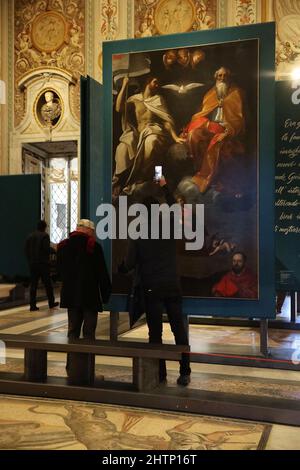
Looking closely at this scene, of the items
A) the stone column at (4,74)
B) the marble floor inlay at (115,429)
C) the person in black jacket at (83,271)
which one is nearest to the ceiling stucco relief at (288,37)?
the stone column at (4,74)

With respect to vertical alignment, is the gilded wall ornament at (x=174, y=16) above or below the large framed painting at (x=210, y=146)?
above

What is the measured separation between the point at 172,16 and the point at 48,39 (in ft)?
10.1

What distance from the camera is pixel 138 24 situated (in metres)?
12.1

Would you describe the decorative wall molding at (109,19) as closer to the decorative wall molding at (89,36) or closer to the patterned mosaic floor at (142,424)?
the decorative wall molding at (89,36)

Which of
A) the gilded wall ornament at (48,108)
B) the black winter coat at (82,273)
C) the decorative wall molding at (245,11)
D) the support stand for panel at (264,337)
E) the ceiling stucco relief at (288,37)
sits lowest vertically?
the support stand for panel at (264,337)

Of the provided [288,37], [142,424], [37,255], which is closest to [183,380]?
[142,424]

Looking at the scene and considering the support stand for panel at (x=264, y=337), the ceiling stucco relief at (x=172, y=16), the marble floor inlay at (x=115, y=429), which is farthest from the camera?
the ceiling stucco relief at (x=172, y=16)

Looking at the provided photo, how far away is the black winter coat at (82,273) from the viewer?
16.9ft

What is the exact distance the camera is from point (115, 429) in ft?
11.7

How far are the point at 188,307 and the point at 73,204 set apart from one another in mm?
8543

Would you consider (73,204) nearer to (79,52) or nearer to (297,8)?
(79,52)

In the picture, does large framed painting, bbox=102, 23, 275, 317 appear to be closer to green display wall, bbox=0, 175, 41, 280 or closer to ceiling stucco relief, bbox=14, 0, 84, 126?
green display wall, bbox=0, 175, 41, 280

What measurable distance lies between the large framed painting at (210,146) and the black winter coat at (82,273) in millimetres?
758
